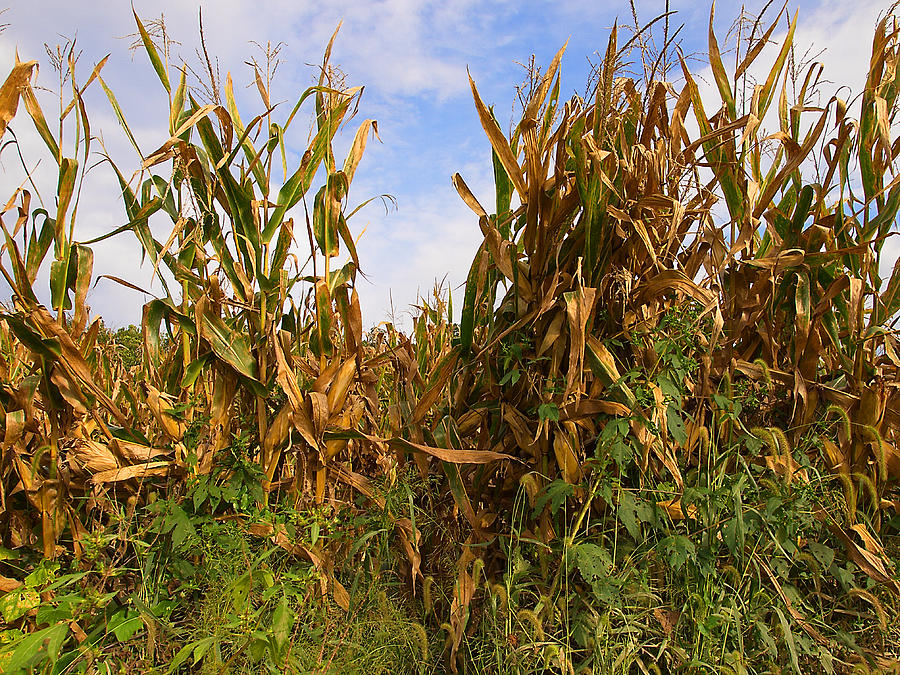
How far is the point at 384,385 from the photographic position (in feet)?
9.93

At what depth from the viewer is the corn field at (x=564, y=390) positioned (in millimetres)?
1777

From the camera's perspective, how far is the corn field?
70.0 inches

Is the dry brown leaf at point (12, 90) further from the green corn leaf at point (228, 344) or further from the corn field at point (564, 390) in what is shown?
the green corn leaf at point (228, 344)

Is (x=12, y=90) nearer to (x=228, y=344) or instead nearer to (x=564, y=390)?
(x=228, y=344)

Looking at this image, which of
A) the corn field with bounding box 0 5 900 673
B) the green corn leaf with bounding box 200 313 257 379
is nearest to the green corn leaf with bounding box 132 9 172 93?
the corn field with bounding box 0 5 900 673

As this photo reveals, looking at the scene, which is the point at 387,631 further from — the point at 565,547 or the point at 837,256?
the point at 837,256

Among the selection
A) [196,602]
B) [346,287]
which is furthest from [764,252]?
[196,602]

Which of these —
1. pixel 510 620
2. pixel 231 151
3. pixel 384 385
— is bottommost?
pixel 510 620

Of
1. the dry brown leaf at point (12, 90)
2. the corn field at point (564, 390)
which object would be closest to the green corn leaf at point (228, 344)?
the corn field at point (564, 390)

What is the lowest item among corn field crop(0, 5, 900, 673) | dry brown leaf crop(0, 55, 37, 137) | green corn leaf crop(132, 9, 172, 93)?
corn field crop(0, 5, 900, 673)

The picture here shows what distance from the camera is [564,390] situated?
1.88m

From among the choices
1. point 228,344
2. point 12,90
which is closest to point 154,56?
point 12,90

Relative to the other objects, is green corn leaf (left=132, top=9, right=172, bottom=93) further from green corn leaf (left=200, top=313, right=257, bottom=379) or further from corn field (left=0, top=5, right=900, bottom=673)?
green corn leaf (left=200, top=313, right=257, bottom=379)

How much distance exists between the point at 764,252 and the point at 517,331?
0.86 meters
